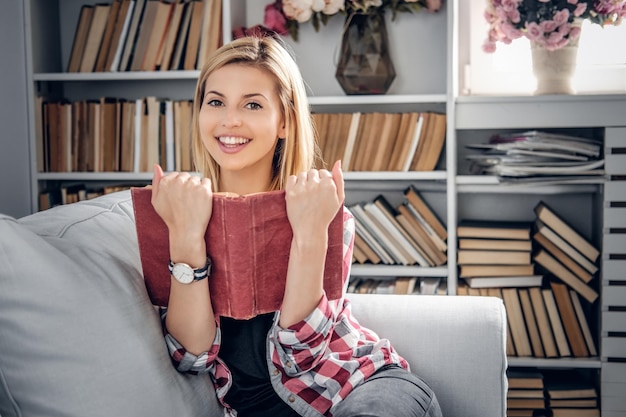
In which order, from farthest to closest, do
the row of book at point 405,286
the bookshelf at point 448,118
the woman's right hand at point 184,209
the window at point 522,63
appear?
1. the window at point 522,63
2. the row of book at point 405,286
3. the bookshelf at point 448,118
4. the woman's right hand at point 184,209

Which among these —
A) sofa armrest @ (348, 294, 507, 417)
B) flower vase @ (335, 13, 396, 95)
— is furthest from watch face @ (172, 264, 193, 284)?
flower vase @ (335, 13, 396, 95)

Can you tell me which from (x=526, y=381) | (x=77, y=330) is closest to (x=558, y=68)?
(x=526, y=381)

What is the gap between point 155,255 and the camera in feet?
3.81

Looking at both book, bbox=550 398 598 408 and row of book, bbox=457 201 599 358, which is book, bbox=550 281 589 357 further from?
book, bbox=550 398 598 408

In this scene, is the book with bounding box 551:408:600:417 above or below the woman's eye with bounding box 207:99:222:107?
below

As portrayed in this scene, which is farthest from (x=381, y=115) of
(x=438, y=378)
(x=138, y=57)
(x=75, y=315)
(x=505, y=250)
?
(x=75, y=315)

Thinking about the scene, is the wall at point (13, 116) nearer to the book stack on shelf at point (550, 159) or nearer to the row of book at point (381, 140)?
the row of book at point (381, 140)

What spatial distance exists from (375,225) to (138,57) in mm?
1036

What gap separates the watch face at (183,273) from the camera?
1116 millimetres

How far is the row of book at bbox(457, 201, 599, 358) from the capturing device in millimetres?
2365

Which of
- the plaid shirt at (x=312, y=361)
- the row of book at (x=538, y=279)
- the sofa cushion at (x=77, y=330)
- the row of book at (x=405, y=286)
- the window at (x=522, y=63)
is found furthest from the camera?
the window at (x=522, y=63)

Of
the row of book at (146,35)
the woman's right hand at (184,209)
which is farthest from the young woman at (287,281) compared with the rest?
the row of book at (146,35)

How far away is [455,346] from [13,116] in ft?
6.36

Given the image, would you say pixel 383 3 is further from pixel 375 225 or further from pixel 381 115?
pixel 375 225
